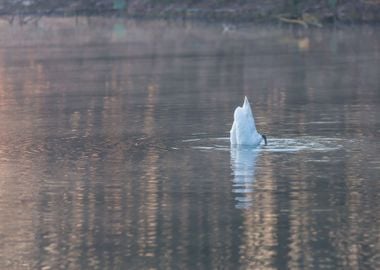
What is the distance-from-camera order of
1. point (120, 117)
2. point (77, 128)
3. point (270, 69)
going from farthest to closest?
point (270, 69) < point (120, 117) < point (77, 128)

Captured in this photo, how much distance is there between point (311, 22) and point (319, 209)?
49.3m

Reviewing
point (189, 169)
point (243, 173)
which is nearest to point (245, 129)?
point (189, 169)

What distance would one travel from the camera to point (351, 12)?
65000 mm

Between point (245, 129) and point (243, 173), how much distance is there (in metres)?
2.25

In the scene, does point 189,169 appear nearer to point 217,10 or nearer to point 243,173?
point 243,173

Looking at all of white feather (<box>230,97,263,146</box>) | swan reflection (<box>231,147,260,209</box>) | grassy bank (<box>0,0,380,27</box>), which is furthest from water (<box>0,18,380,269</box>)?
grassy bank (<box>0,0,380,27</box>)

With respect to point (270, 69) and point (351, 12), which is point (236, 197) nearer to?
point (270, 69)

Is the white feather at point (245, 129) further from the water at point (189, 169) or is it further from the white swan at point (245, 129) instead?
the water at point (189, 169)

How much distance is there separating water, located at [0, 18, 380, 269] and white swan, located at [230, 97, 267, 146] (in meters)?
0.22

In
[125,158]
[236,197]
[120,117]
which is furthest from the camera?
[120,117]

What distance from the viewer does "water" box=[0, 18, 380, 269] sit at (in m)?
12.5

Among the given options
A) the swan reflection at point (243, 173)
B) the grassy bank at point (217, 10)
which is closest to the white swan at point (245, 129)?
the swan reflection at point (243, 173)

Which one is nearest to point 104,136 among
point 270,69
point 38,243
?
point 38,243

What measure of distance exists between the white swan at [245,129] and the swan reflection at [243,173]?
0.16 metres
